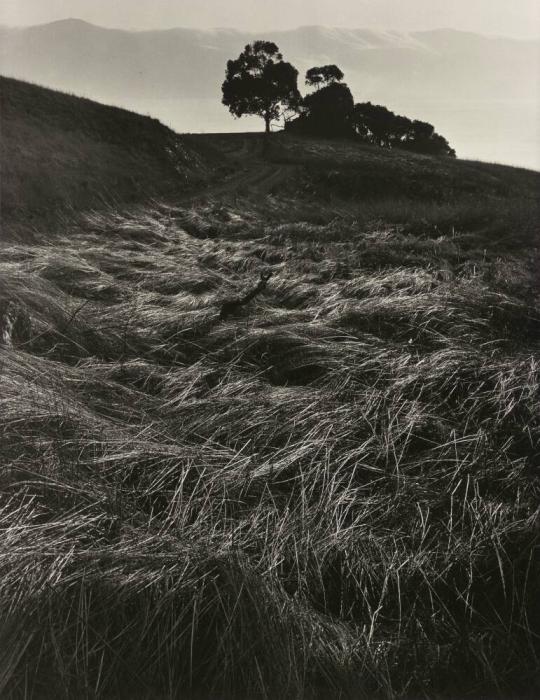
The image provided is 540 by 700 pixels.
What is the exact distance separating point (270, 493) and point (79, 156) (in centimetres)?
1458

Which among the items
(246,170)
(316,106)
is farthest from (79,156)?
(316,106)

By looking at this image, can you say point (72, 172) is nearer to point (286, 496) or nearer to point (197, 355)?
point (197, 355)

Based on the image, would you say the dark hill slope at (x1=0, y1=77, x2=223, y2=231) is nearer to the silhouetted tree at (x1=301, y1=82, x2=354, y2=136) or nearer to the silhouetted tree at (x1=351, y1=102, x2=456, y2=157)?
the silhouetted tree at (x1=301, y1=82, x2=354, y2=136)

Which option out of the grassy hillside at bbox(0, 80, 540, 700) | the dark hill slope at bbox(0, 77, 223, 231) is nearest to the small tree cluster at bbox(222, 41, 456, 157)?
the dark hill slope at bbox(0, 77, 223, 231)

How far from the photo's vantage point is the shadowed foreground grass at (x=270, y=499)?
1.29m

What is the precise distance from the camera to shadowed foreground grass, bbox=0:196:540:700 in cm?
129

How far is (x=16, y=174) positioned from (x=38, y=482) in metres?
10.3

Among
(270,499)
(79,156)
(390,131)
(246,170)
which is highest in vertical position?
(390,131)

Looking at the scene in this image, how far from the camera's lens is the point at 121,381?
2.71m

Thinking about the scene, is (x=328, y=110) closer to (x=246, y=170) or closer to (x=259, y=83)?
(x=259, y=83)

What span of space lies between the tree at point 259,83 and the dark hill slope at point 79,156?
6835mm

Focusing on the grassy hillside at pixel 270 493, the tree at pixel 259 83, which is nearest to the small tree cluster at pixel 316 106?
the tree at pixel 259 83

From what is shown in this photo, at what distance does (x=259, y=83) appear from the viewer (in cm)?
2792

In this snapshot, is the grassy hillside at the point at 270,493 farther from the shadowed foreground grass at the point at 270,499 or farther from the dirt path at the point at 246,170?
the dirt path at the point at 246,170
